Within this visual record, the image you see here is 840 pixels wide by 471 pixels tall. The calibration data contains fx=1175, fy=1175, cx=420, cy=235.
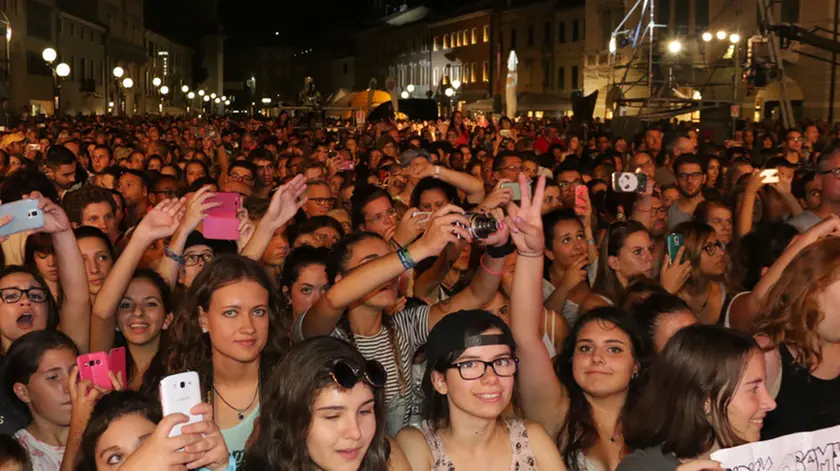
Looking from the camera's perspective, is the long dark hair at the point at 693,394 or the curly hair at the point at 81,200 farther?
the curly hair at the point at 81,200

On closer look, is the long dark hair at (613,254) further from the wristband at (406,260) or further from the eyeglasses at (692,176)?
the eyeglasses at (692,176)

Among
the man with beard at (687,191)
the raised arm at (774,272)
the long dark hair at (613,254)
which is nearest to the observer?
the raised arm at (774,272)

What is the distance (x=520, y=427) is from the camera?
461cm

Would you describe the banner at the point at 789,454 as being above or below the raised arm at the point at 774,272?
below

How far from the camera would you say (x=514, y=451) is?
14.9 ft

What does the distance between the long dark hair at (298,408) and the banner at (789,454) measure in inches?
46.7

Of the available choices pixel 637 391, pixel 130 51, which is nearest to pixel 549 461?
pixel 637 391

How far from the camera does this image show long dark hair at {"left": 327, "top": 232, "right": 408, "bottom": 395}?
567 cm

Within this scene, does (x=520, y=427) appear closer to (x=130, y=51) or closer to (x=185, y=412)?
(x=185, y=412)

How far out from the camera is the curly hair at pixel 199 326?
518cm

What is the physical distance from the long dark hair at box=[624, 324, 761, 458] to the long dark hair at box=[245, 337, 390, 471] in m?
0.94

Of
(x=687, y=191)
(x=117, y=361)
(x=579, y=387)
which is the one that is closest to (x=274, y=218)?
(x=117, y=361)

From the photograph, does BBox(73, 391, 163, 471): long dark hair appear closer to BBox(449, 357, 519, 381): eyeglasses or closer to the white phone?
the white phone

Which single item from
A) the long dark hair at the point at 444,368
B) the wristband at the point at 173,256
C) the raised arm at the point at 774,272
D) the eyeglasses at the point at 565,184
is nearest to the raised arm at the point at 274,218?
the wristband at the point at 173,256
